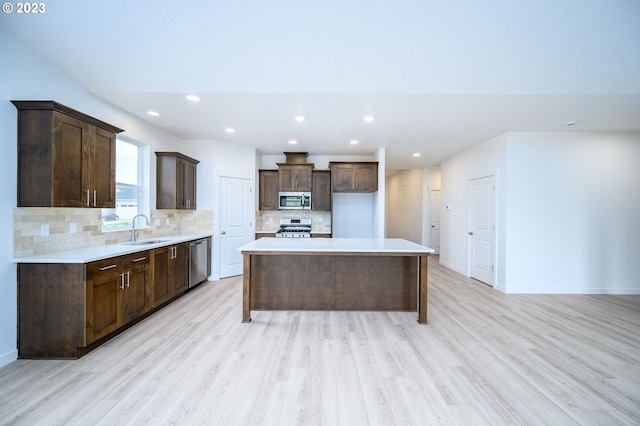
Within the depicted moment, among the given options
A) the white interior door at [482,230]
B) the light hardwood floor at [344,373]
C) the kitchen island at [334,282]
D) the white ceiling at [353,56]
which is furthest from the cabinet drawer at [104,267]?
the white interior door at [482,230]

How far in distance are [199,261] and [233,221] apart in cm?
105

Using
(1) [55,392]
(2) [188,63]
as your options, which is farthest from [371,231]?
A: (1) [55,392]

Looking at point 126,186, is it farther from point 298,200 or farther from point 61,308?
point 298,200

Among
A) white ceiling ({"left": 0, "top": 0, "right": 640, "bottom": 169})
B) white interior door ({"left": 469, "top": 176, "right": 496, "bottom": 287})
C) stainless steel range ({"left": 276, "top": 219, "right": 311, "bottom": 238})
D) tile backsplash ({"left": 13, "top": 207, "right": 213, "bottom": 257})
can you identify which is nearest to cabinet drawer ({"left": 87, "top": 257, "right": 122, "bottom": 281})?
tile backsplash ({"left": 13, "top": 207, "right": 213, "bottom": 257})

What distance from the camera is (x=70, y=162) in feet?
8.11

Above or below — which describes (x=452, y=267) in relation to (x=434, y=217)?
below

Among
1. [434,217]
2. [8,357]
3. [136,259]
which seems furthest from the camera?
[434,217]

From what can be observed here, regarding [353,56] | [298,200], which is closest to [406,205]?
[298,200]

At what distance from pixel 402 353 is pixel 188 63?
3474 millimetres

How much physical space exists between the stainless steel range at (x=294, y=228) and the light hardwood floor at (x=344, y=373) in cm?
228

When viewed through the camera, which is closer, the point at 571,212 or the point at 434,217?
the point at 571,212

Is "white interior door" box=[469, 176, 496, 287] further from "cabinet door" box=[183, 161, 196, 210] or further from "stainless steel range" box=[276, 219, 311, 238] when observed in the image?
"cabinet door" box=[183, 161, 196, 210]

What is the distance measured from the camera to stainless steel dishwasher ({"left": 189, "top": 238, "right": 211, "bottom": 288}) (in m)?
4.28

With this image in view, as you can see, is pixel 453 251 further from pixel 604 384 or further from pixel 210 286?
pixel 210 286
